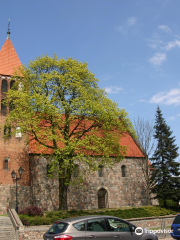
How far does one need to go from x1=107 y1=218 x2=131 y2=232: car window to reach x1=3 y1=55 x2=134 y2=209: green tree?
39.5ft

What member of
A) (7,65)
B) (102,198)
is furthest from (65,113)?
(102,198)

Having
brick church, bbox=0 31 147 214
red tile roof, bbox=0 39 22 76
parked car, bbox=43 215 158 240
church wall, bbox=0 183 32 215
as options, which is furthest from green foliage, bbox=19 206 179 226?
red tile roof, bbox=0 39 22 76

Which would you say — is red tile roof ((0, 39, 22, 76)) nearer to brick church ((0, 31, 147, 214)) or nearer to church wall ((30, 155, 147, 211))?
brick church ((0, 31, 147, 214))

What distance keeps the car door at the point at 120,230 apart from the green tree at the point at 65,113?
39.7 feet

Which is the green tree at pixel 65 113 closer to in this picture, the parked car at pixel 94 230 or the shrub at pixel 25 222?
the shrub at pixel 25 222

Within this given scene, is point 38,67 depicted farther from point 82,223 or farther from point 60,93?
point 82,223

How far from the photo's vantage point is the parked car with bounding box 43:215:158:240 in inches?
319

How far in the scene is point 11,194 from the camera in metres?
25.6

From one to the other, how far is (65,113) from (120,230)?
1680 centimetres

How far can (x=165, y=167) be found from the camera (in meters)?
30.5

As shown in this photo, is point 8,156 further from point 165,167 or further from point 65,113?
point 165,167

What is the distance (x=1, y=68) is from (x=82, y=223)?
25.4 m

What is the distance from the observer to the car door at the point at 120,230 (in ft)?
28.8

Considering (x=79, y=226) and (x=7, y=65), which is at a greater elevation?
(x=7, y=65)
